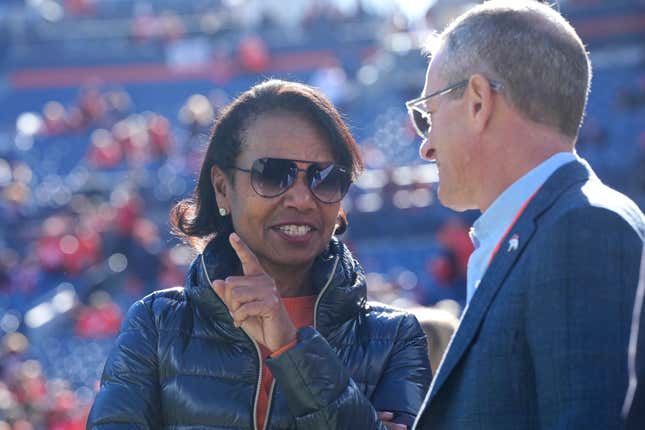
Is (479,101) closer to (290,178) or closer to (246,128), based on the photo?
(290,178)

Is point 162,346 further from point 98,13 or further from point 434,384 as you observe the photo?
point 98,13

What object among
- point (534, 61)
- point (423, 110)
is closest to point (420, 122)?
point (423, 110)

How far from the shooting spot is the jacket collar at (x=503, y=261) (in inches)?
81.2

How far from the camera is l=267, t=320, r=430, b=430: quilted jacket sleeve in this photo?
2324 mm

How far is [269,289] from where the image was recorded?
241 cm

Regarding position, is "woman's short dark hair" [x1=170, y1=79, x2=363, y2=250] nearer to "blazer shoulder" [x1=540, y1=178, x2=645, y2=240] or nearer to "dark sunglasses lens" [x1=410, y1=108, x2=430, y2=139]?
"dark sunglasses lens" [x1=410, y1=108, x2=430, y2=139]

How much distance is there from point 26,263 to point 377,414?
36.1 ft

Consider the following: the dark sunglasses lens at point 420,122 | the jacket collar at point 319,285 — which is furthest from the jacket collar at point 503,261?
the jacket collar at point 319,285

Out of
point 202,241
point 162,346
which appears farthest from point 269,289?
point 202,241

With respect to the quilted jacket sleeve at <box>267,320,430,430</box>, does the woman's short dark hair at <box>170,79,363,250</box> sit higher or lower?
higher

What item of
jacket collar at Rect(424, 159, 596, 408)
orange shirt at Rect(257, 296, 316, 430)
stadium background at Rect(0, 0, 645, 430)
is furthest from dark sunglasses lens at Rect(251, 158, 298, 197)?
stadium background at Rect(0, 0, 645, 430)

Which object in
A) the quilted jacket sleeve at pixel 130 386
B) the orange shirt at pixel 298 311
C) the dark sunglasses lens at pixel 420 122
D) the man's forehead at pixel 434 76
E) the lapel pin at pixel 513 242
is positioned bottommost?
the quilted jacket sleeve at pixel 130 386

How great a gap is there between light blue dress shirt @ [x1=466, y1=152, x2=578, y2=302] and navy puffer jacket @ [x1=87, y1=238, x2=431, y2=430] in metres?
0.36

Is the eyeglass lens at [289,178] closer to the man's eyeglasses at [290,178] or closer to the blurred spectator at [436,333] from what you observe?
the man's eyeglasses at [290,178]
